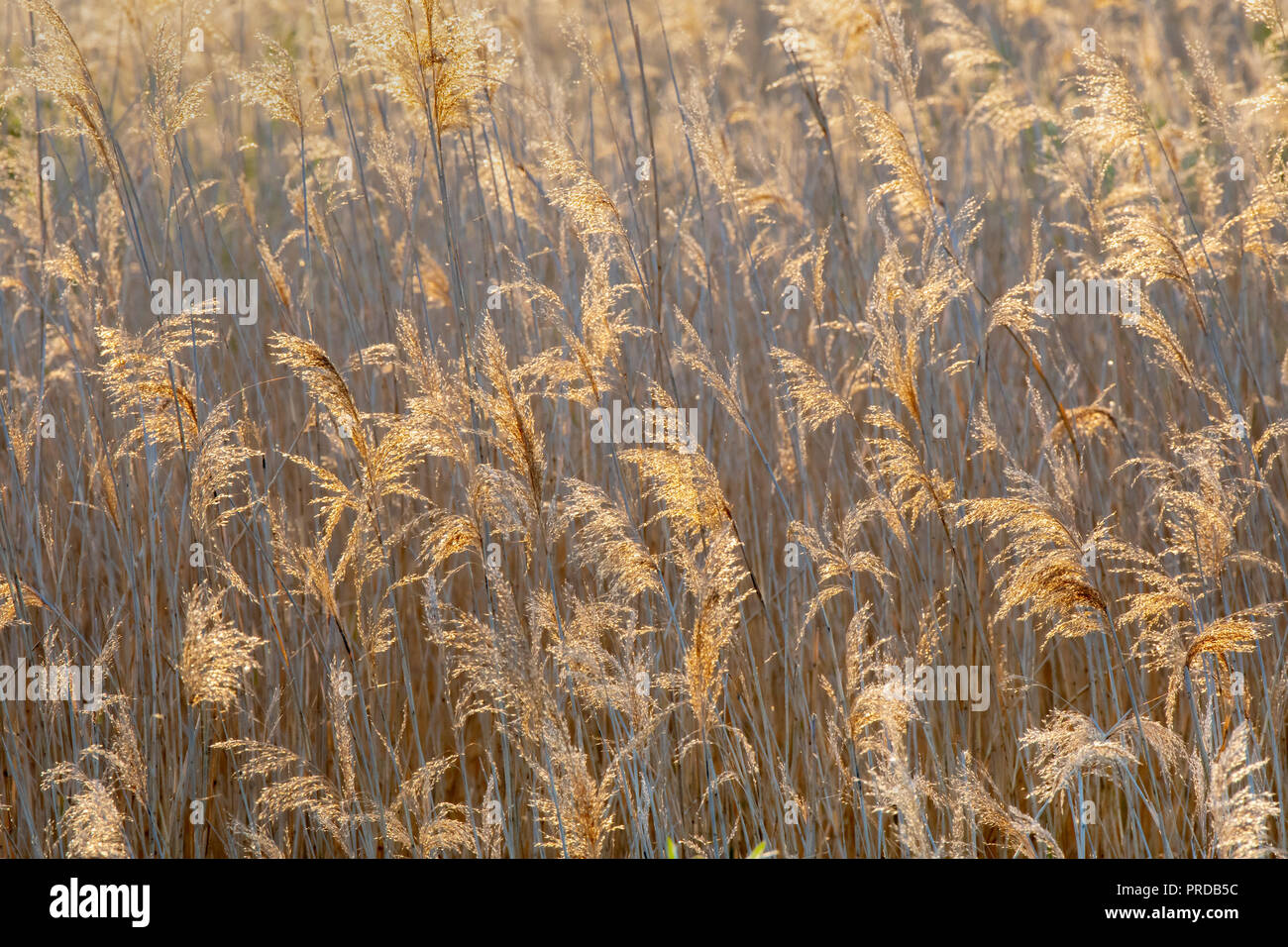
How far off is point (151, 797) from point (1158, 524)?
2.57 meters

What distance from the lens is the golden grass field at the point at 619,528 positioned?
1.99m

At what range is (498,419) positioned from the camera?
75.5 inches

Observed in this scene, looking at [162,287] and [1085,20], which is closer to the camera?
[162,287]

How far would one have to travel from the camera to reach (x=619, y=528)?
2.10 metres

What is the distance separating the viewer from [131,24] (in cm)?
308

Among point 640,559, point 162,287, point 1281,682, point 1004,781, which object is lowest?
point 1004,781

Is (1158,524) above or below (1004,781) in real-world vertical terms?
above

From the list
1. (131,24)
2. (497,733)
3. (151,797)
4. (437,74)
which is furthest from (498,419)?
(131,24)

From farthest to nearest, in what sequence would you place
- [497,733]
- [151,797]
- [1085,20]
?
[1085,20] → [497,733] → [151,797]

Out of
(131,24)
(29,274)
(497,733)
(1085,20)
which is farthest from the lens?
(1085,20)

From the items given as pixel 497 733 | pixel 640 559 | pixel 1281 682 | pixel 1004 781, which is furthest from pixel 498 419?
pixel 1281 682

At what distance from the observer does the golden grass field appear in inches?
78.2
